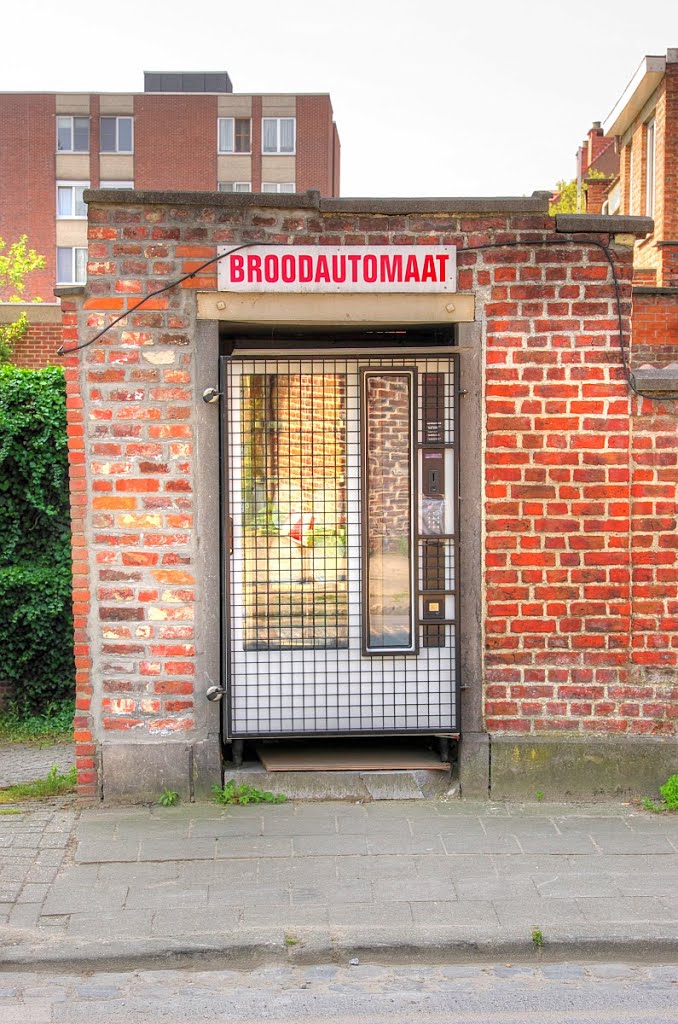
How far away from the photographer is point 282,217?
21.6 feet

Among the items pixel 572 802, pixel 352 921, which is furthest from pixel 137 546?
pixel 572 802

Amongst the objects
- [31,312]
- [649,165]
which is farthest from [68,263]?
[649,165]

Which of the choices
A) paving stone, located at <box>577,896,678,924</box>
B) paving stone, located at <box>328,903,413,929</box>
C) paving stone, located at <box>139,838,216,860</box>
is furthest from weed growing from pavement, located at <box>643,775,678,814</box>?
paving stone, located at <box>139,838,216,860</box>

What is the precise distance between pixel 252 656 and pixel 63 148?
47.5 meters

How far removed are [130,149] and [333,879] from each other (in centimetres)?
4845

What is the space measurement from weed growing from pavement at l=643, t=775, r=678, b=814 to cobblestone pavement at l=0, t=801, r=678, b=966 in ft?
0.26

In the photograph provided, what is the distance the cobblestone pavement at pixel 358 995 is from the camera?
4.41m

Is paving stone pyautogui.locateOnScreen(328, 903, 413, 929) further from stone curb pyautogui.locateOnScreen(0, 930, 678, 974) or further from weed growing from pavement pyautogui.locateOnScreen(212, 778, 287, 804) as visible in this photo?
weed growing from pavement pyautogui.locateOnScreen(212, 778, 287, 804)

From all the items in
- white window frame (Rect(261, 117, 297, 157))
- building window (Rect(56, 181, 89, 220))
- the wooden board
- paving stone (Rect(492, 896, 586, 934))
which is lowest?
paving stone (Rect(492, 896, 586, 934))

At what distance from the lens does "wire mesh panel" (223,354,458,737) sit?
6.82 meters

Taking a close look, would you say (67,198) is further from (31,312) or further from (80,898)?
(80,898)

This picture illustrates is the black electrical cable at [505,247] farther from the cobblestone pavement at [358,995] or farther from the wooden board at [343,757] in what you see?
the cobblestone pavement at [358,995]

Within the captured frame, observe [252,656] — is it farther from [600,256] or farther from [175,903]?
[600,256]

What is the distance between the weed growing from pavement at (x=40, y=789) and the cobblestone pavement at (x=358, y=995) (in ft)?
7.72
